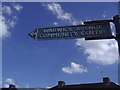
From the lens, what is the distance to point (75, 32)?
180 inches

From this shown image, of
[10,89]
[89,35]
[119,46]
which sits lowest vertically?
[10,89]

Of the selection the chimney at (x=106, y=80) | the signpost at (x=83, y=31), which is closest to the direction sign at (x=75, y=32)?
the signpost at (x=83, y=31)

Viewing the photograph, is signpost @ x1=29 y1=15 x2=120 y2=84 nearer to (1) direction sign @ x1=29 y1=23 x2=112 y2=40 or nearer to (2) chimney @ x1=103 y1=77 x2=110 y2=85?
(1) direction sign @ x1=29 y1=23 x2=112 y2=40

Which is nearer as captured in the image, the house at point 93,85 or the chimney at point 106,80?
the house at point 93,85

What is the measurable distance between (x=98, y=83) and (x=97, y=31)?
1205 inches

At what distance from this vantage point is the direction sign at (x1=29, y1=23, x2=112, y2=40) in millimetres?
4480

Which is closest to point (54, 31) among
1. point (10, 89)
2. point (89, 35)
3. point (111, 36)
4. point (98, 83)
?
point (89, 35)

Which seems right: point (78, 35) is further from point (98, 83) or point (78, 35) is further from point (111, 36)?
point (98, 83)

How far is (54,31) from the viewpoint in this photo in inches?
184

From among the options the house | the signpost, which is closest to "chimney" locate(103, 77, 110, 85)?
the house

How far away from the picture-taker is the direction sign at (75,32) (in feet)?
14.7

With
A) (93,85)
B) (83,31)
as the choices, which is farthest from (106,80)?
(83,31)

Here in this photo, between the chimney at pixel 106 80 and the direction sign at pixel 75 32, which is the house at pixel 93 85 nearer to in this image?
the chimney at pixel 106 80

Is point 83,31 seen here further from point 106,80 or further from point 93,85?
point 93,85
